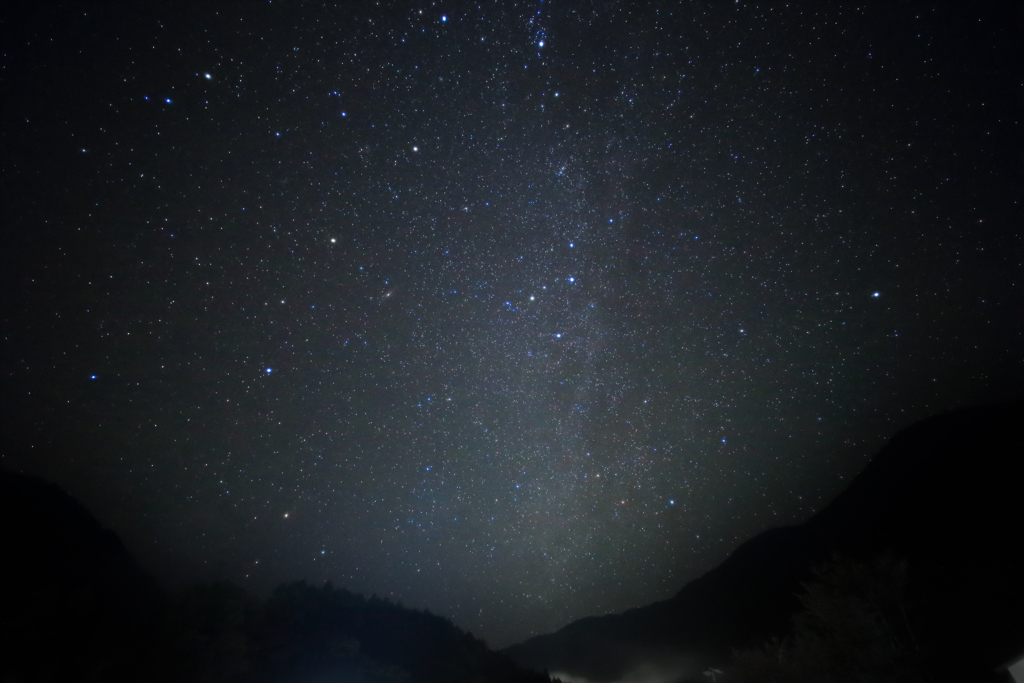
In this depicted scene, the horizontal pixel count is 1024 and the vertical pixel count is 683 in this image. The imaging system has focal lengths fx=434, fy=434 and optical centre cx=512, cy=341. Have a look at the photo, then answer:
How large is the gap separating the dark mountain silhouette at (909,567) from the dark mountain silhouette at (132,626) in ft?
72.5

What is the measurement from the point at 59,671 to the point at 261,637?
10758mm

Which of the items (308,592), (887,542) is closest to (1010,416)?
(887,542)

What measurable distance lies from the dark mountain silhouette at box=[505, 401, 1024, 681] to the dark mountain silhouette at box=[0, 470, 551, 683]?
72.5 feet

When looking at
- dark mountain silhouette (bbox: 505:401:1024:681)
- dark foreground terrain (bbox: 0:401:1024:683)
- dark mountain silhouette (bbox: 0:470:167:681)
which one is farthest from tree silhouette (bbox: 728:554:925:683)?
dark mountain silhouette (bbox: 0:470:167:681)

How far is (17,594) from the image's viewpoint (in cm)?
1094

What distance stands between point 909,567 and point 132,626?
50.4m

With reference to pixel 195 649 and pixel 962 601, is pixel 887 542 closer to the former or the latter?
pixel 962 601

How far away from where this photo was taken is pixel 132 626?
44.3ft

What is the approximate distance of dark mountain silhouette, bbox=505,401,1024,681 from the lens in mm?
23219

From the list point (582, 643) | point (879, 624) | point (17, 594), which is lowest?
point (582, 643)

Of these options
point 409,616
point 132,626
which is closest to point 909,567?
point 409,616

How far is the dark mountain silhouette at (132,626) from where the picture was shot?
10820 mm

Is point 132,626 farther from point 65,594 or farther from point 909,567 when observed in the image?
point 909,567

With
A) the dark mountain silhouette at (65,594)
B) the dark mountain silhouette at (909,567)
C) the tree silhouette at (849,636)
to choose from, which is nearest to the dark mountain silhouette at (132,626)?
the dark mountain silhouette at (65,594)
